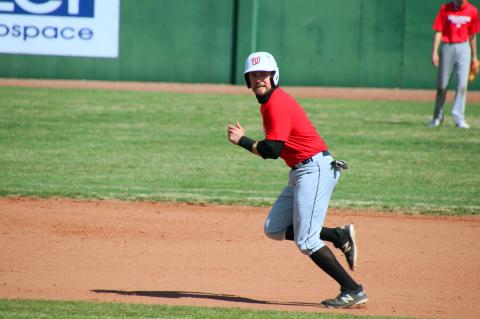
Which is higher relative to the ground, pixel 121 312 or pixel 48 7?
pixel 48 7

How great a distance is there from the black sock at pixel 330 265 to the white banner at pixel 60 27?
671 inches

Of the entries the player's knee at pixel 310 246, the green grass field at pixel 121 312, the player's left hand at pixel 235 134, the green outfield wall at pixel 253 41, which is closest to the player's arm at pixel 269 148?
the player's left hand at pixel 235 134

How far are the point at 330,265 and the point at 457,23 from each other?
10.4 metres

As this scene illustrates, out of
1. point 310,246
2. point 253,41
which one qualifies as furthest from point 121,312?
point 253,41

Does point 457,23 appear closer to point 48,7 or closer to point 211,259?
point 211,259

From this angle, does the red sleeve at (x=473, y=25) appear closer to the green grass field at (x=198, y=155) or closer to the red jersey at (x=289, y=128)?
the green grass field at (x=198, y=155)

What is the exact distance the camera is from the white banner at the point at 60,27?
22812 millimetres

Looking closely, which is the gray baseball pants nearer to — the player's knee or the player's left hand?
the player's knee

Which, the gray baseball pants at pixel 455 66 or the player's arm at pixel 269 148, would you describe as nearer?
the player's arm at pixel 269 148

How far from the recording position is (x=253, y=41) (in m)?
23.6

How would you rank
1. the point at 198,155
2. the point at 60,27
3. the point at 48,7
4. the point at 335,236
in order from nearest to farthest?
the point at 335,236, the point at 198,155, the point at 48,7, the point at 60,27

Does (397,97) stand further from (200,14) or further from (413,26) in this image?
(200,14)

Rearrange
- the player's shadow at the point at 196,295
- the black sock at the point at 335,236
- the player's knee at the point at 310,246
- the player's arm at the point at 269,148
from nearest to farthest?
the player's arm at the point at 269,148 → the player's knee at the point at 310,246 → the player's shadow at the point at 196,295 → the black sock at the point at 335,236

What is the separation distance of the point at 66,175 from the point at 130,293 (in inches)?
234
